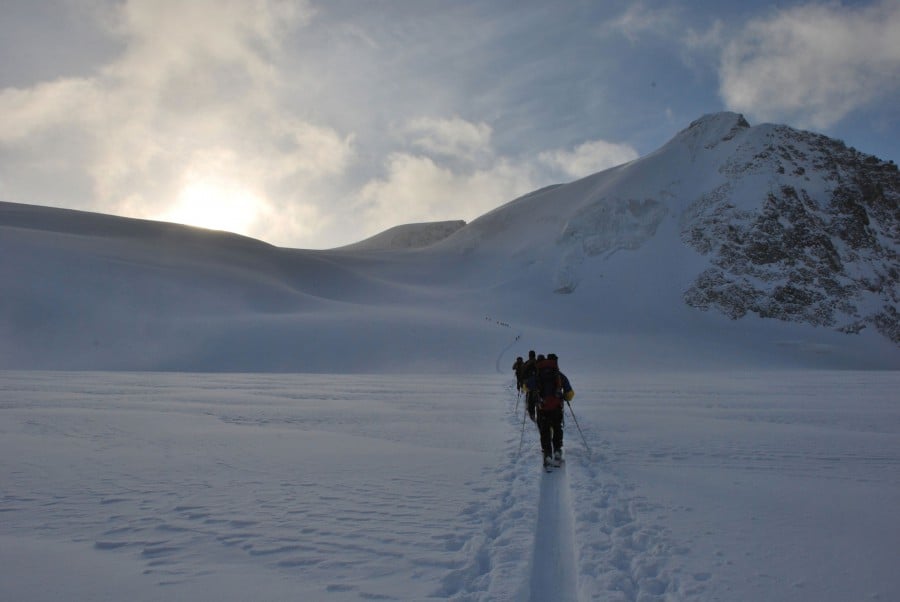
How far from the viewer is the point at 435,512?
20.4ft

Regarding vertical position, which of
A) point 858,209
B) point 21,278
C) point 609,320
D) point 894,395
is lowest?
point 894,395

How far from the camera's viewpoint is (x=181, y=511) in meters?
5.98

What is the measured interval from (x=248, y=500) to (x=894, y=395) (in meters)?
25.3

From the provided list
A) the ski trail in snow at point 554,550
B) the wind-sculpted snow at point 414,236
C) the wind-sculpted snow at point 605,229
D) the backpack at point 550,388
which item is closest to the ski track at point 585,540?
the ski trail in snow at point 554,550

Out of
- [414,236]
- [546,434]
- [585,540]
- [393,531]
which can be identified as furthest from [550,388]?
[414,236]

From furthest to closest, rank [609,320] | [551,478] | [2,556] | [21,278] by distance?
[609,320], [21,278], [551,478], [2,556]

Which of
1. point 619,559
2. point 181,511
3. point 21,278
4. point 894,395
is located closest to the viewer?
point 619,559

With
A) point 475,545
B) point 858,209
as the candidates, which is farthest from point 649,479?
point 858,209

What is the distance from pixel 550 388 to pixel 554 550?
4.32 metres

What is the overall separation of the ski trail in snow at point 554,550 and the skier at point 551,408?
1.42 meters

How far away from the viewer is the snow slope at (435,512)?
4.38 metres

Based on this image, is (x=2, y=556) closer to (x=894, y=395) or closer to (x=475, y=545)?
(x=475, y=545)

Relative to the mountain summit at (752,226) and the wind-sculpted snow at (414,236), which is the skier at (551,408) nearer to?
the mountain summit at (752,226)

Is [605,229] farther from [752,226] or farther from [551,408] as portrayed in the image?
[551,408]
